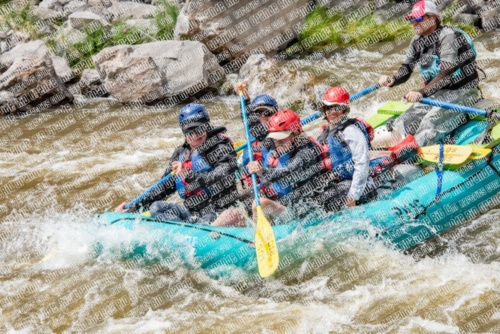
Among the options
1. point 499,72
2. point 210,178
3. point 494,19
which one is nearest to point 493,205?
point 210,178

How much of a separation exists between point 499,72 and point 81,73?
735cm

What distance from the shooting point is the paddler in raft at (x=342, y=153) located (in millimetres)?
4816

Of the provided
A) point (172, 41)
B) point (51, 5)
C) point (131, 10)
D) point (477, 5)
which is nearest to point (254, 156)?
point (172, 41)

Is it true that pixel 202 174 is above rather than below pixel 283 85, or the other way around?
below

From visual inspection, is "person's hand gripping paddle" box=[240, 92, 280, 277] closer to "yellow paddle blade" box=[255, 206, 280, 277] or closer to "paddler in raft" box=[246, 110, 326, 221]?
"yellow paddle blade" box=[255, 206, 280, 277]

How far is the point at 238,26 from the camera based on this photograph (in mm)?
11430

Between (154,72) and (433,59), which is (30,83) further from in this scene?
(433,59)

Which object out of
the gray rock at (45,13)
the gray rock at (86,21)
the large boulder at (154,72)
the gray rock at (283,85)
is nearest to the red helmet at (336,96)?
the gray rock at (283,85)

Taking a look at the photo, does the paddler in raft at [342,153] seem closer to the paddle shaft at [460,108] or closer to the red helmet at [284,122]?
the red helmet at [284,122]

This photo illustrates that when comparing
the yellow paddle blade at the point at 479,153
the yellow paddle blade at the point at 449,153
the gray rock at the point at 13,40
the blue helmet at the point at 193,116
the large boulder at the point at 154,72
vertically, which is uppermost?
the gray rock at the point at 13,40

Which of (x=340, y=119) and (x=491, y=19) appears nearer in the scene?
(x=340, y=119)

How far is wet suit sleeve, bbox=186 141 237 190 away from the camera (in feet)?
16.8

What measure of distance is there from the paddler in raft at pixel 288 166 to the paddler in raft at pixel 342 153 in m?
0.12

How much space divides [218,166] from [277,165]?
0.52 m
